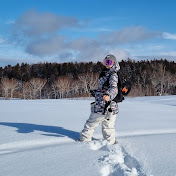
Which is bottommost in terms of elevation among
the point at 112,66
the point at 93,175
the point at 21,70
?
the point at 93,175

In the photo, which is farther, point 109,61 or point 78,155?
point 109,61

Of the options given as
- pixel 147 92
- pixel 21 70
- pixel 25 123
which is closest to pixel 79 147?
pixel 25 123

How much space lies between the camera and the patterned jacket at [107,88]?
348 cm

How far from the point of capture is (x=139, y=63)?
5497cm

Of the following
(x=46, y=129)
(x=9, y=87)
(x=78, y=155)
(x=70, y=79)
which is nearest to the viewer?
(x=78, y=155)

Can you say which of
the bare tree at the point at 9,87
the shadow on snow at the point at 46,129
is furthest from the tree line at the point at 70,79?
the shadow on snow at the point at 46,129

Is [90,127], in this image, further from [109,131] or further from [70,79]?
[70,79]

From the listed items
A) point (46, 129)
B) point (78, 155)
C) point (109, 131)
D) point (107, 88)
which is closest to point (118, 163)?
point (78, 155)

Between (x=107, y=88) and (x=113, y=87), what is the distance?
166 mm

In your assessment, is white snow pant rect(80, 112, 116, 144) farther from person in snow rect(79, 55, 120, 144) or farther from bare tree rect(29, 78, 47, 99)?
bare tree rect(29, 78, 47, 99)

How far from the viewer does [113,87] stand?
3477mm

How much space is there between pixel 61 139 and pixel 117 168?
5.22 feet

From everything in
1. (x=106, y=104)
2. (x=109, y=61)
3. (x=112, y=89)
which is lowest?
(x=106, y=104)

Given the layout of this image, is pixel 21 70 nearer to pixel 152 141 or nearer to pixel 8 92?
pixel 8 92
